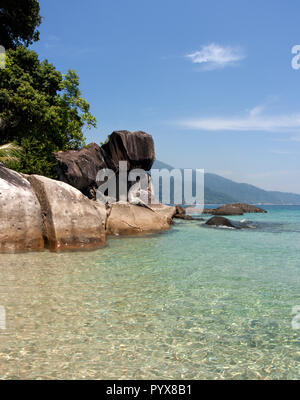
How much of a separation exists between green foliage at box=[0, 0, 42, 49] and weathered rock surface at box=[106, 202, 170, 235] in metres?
18.9

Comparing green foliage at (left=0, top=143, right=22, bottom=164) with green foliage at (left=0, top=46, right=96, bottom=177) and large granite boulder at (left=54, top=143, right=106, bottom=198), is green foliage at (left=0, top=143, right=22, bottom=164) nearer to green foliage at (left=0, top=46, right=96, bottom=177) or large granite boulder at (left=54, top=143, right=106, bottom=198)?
green foliage at (left=0, top=46, right=96, bottom=177)

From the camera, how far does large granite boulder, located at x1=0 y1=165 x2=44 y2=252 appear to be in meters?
9.20

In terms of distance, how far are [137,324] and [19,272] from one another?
408 centimetres

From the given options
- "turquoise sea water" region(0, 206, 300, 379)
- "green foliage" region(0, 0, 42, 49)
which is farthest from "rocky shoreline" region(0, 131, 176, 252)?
"green foliage" region(0, 0, 42, 49)

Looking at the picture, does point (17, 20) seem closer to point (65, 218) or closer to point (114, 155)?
point (114, 155)

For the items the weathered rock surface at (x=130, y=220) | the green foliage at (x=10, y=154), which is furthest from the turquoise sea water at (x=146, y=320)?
the green foliage at (x=10, y=154)

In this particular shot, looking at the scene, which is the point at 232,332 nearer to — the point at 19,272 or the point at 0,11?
the point at 19,272

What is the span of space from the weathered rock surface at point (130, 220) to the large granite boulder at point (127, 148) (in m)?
7.81

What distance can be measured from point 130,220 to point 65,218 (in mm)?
5675

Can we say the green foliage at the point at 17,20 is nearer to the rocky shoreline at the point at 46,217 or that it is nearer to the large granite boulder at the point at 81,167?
the large granite boulder at the point at 81,167

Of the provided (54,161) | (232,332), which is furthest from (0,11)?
(232,332)

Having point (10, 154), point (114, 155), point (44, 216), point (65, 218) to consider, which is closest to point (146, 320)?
point (65, 218)

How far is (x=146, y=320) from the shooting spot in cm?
445
